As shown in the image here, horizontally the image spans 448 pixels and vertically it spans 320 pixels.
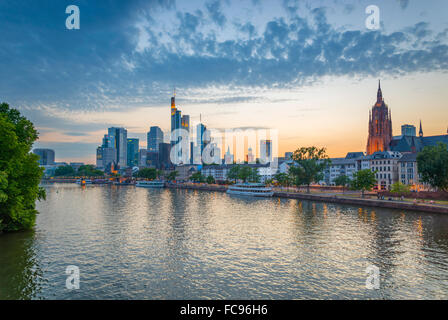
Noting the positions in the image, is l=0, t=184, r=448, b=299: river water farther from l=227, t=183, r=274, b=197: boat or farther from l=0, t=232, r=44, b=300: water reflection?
l=227, t=183, r=274, b=197: boat

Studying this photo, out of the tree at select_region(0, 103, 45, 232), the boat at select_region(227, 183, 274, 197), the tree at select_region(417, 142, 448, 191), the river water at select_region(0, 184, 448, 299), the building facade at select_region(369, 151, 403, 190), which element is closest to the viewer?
the river water at select_region(0, 184, 448, 299)

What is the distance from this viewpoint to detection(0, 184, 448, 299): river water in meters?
24.6

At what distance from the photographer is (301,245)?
39844 mm

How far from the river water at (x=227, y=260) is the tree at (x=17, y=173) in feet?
9.45

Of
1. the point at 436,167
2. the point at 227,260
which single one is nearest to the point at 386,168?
the point at 436,167

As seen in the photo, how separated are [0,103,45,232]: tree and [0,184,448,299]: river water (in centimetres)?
288

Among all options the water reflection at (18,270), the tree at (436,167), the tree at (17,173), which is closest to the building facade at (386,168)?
the tree at (436,167)

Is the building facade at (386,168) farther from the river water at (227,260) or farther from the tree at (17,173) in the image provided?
the tree at (17,173)

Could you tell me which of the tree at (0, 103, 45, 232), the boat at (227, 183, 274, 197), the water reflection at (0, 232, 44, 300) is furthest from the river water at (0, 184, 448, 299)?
the boat at (227, 183, 274, 197)

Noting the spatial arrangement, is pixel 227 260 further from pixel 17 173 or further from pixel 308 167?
pixel 308 167

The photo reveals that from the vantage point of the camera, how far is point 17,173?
39562mm

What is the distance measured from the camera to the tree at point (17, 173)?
37.2 metres
